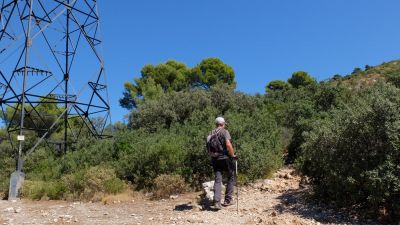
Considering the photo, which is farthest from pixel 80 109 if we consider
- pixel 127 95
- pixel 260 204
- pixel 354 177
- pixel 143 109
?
pixel 127 95

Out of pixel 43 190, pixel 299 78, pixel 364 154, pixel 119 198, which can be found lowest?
pixel 119 198

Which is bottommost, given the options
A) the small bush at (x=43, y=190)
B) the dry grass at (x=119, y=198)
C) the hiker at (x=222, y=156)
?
the dry grass at (x=119, y=198)

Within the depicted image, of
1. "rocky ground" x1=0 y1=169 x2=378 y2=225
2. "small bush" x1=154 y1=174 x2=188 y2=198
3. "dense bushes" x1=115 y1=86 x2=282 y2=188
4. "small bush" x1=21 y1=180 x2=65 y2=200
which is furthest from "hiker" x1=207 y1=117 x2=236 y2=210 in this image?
"small bush" x1=21 y1=180 x2=65 y2=200

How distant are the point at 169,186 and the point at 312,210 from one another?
3569 mm

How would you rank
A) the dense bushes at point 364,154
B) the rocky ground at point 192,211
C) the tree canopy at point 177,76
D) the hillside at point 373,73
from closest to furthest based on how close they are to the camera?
1. the dense bushes at point 364,154
2. the rocky ground at point 192,211
3. the tree canopy at point 177,76
4. the hillside at point 373,73

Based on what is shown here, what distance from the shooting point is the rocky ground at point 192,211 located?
7434 millimetres

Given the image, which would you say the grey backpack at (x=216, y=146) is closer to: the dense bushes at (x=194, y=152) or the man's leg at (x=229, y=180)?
the man's leg at (x=229, y=180)

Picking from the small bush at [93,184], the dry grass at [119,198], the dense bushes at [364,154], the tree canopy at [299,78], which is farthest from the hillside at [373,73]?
the dense bushes at [364,154]

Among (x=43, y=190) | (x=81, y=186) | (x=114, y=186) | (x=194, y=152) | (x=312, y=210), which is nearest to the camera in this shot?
(x=312, y=210)

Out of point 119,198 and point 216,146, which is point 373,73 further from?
point 216,146

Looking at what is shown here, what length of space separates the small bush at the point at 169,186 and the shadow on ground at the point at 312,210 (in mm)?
2437

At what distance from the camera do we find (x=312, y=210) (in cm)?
783

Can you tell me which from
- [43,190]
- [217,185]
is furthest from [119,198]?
[217,185]

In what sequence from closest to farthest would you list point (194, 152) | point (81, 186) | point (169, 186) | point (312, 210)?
point (312, 210), point (169, 186), point (194, 152), point (81, 186)
